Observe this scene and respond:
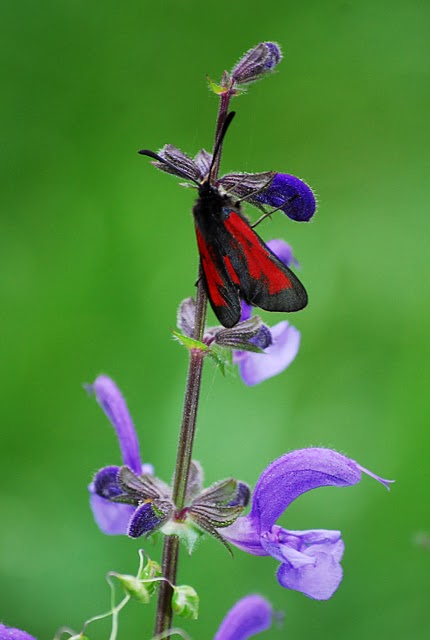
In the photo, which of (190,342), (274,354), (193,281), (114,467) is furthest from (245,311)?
(193,281)

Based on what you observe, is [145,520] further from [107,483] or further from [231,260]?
[231,260]

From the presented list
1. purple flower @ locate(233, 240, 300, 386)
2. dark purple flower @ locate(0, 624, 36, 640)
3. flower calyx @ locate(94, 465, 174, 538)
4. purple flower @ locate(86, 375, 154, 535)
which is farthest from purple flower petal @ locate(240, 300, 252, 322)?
dark purple flower @ locate(0, 624, 36, 640)

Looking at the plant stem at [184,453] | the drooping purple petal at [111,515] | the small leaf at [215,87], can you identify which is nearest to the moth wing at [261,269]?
the plant stem at [184,453]

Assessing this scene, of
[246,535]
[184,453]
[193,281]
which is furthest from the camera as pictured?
[193,281]

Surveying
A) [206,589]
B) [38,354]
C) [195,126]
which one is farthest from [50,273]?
[206,589]

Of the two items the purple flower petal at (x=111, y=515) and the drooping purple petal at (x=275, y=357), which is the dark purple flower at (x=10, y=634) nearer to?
the purple flower petal at (x=111, y=515)

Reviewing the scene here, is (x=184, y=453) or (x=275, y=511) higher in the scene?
(x=184, y=453)
